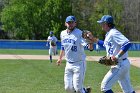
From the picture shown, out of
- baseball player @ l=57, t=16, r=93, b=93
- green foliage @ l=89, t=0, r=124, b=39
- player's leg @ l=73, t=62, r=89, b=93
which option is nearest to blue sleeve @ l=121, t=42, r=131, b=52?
baseball player @ l=57, t=16, r=93, b=93

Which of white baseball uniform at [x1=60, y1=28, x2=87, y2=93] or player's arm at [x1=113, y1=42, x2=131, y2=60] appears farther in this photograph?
white baseball uniform at [x1=60, y1=28, x2=87, y2=93]

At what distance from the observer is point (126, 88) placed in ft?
29.1

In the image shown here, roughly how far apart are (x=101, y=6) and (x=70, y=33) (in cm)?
5999

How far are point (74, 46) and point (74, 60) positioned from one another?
33 cm

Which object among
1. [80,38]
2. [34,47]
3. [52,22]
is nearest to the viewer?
[80,38]

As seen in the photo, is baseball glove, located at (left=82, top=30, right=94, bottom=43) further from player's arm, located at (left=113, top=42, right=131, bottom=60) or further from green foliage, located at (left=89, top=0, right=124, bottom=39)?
green foliage, located at (left=89, top=0, right=124, bottom=39)

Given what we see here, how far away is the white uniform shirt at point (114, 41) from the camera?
27.6ft

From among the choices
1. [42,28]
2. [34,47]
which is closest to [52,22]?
[42,28]

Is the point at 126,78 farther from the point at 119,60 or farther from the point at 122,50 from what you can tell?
the point at 122,50

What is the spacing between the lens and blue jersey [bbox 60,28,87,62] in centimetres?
958

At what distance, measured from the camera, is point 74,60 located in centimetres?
959

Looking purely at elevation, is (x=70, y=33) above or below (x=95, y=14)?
above

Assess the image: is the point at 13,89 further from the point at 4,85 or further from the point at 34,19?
the point at 34,19

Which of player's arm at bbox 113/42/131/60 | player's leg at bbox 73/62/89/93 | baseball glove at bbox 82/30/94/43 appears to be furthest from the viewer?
player's leg at bbox 73/62/89/93
